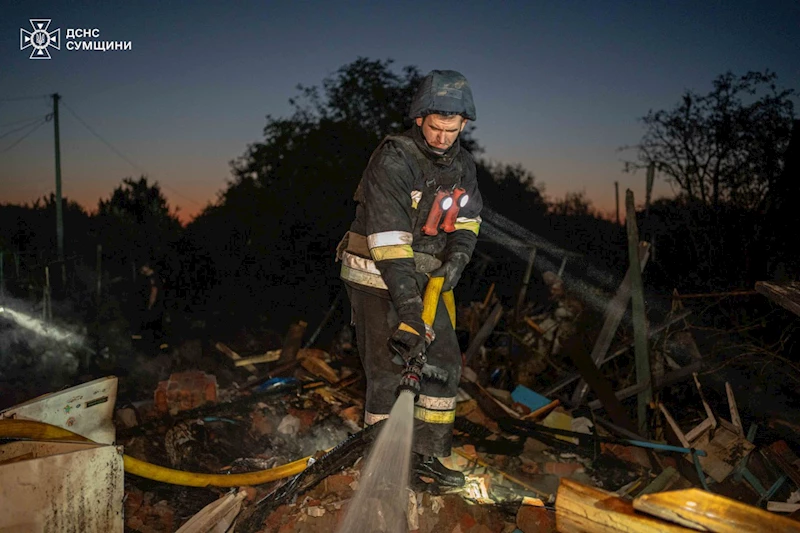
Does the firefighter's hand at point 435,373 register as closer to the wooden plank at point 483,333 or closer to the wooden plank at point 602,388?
the wooden plank at point 602,388

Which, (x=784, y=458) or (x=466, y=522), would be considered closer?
(x=466, y=522)

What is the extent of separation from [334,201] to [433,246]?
11.8m

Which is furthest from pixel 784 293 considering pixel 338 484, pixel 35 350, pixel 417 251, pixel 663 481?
pixel 35 350

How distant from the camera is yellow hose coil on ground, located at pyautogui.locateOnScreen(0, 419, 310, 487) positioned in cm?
246

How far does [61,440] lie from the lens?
8.19 ft

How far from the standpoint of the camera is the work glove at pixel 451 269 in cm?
327

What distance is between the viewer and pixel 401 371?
10.4 ft

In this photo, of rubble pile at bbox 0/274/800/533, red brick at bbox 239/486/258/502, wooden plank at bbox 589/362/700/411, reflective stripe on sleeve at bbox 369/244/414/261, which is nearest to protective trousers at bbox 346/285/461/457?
rubble pile at bbox 0/274/800/533

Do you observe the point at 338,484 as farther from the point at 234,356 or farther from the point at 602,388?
the point at 234,356

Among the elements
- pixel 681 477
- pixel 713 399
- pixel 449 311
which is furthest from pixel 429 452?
pixel 713 399

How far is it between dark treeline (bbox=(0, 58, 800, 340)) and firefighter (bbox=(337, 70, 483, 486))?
8314 mm

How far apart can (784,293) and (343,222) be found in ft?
40.4

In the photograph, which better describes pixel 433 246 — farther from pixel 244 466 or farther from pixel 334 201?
pixel 334 201

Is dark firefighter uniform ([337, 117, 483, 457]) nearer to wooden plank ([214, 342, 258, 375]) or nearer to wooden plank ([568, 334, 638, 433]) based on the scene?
wooden plank ([568, 334, 638, 433])
